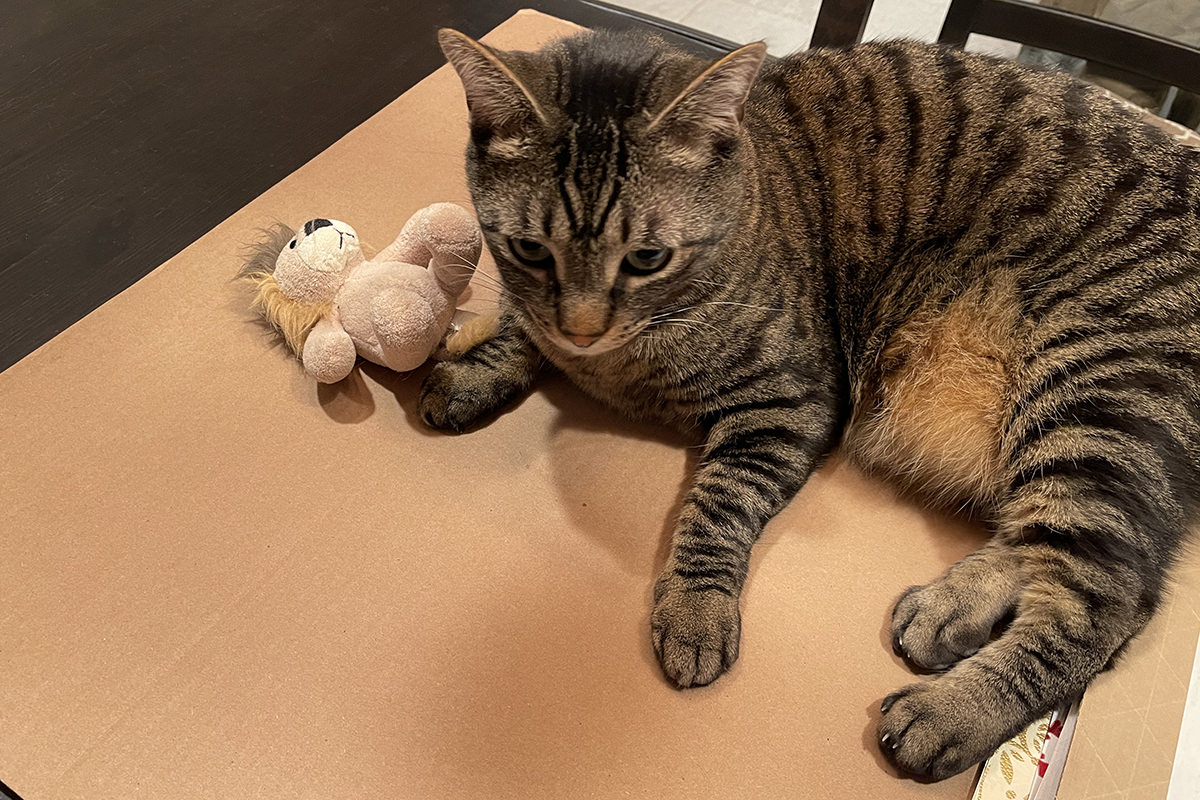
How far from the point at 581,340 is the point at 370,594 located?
470mm

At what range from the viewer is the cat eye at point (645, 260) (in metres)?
0.99

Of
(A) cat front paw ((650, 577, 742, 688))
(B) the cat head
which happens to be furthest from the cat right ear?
(A) cat front paw ((650, 577, 742, 688))

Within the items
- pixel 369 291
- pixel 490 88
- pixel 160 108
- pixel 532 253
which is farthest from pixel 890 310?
pixel 160 108

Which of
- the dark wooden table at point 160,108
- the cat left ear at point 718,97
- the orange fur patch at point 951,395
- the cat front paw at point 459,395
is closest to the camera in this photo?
the cat left ear at point 718,97

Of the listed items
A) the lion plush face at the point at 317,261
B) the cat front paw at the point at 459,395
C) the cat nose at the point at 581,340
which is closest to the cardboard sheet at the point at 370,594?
the cat front paw at the point at 459,395

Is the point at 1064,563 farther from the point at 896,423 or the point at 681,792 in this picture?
the point at 681,792

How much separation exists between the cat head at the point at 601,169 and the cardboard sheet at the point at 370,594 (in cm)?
34

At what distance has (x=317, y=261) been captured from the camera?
123 centimetres

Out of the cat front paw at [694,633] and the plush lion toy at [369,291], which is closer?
the cat front paw at [694,633]

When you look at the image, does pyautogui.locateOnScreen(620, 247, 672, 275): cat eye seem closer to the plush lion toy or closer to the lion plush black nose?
the plush lion toy

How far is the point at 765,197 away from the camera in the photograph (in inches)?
45.8

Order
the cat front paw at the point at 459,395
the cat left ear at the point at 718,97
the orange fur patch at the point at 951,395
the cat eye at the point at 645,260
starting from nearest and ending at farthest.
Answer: the cat left ear at the point at 718,97, the cat eye at the point at 645,260, the orange fur patch at the point at 951,395, the cat front paw at the point at 459,395

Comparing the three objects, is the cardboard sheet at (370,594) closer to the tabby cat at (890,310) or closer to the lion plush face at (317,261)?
the tabby cat at (890,310)

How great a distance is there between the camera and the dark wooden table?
4.91 ft
